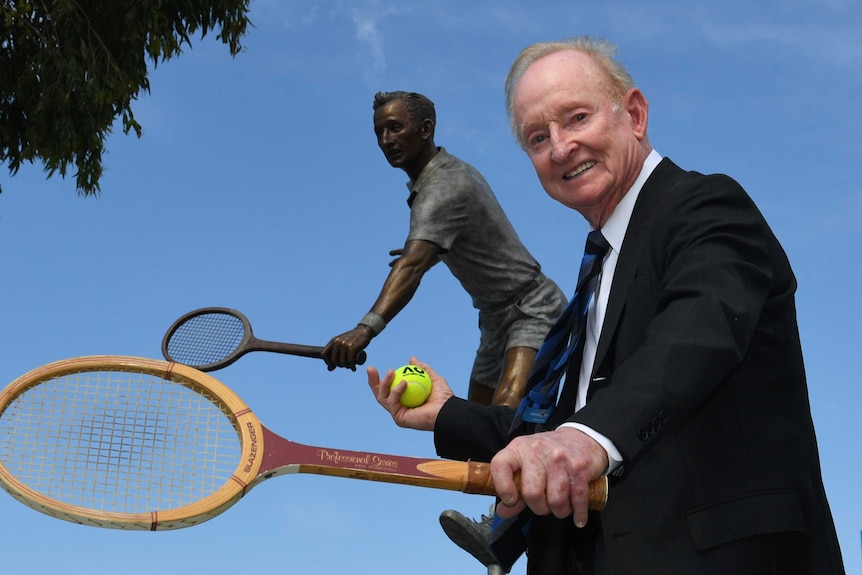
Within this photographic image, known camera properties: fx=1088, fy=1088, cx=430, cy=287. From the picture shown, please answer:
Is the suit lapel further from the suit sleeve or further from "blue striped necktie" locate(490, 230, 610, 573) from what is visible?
the suit sleeve

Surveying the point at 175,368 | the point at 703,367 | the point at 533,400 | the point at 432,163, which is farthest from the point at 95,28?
the point at 703,367

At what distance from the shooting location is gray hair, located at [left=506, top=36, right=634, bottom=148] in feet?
11.6

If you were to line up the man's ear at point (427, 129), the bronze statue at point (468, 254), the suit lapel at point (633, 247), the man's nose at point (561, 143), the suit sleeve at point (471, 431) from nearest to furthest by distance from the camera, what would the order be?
the suit lapel at point (633, 247) → the man's nose at point (561, 143) → the suit sleeve at point (471, 431) → the bronze statue at point (468, 254) → the man's ear at point (427, 129)

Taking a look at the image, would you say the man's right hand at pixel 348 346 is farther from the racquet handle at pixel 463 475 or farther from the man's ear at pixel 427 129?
the racquet handle at pixel 463 475

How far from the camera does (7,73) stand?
40.5 ft

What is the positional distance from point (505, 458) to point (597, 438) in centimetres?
22

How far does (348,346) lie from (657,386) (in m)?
4.11

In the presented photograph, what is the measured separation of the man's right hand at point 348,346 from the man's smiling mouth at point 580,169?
3.19 m

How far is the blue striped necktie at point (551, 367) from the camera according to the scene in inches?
127

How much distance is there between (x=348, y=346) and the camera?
6445 millimetres

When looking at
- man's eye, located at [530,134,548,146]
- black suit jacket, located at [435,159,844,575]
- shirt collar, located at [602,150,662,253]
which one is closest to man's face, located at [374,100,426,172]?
man's eye, located at [530,134,548,146]

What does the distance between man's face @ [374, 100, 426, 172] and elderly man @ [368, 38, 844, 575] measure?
3609 mm

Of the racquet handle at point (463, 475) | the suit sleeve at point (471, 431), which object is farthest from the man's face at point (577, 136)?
the racquet handle at point (463, 475)

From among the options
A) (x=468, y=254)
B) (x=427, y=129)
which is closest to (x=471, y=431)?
(x=468, y=254)
